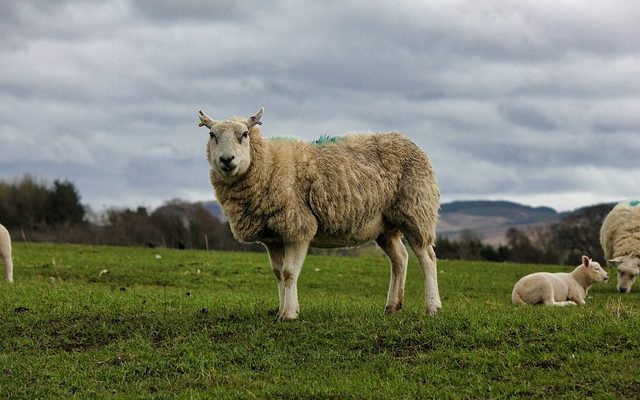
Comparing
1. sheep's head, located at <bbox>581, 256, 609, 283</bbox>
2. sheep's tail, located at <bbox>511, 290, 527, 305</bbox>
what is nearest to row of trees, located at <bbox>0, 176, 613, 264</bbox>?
sheep's head, located at <bbox>581, 256, 609, 283</bbox>

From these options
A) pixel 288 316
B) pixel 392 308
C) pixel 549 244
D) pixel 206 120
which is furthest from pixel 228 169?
pixel 549 244

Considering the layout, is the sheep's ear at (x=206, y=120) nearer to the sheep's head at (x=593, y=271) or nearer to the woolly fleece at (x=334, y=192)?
the woolly fleece at (x=334, y=192)

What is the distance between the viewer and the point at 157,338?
1136 centimetres

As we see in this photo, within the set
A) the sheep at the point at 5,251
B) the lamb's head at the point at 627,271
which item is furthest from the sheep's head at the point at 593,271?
the sheep at the point at 5,251

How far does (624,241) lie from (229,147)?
14356mm

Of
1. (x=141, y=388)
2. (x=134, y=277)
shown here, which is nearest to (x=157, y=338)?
(x=141, y=388)

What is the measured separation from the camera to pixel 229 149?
11211mm

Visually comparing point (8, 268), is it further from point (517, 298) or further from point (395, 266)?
point (517, 298)

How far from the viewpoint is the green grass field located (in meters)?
9.19

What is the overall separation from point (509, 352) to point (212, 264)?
17.4m

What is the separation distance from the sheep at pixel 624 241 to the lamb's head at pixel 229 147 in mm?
12516

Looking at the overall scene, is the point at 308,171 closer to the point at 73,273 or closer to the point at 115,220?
the point at 73,273

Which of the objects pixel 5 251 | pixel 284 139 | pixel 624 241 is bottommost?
pixel 5 251

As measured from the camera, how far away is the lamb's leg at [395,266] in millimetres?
12859
